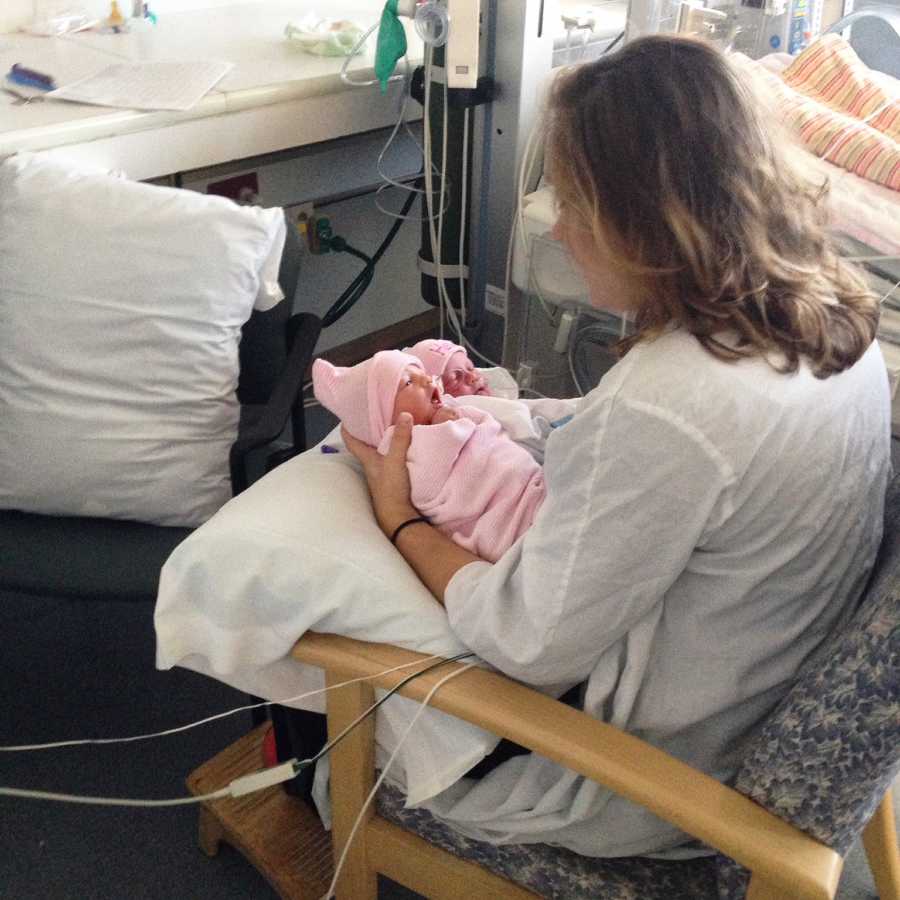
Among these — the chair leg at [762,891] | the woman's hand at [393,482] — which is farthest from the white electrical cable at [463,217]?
the chair leg at [762,891]

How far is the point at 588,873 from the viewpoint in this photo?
1.07m

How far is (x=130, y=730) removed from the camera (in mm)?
1719

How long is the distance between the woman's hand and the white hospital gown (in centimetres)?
15

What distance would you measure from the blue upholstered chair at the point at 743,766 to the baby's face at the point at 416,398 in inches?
13.8

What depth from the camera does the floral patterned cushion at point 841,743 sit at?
871mm

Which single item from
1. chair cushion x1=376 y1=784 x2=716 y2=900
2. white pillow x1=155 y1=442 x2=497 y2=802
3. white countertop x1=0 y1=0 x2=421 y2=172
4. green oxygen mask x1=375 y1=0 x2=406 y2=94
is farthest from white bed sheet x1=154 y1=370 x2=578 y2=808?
green oxygen mask x1=375 y1=0 x2=406 y2=94

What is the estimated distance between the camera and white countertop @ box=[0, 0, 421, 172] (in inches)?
68.8

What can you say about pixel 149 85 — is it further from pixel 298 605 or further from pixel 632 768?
pixel 632 768

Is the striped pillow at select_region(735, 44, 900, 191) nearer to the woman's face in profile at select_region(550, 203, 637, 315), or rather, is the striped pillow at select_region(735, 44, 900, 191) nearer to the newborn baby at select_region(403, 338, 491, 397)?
the newborn baby at select_region(403, 338, 491, 397)

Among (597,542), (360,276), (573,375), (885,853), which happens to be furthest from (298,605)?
(360,276)

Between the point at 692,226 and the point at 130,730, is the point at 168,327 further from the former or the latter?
the point at 692,226

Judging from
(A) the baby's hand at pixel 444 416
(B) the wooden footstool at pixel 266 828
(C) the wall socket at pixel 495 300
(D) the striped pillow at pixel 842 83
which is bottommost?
(B) the wooden footstool at pixel 266 828

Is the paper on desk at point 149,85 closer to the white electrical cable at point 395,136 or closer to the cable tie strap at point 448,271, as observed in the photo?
the white electrical cable at point 395,136

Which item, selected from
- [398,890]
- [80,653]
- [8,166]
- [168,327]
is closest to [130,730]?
[80,653]
